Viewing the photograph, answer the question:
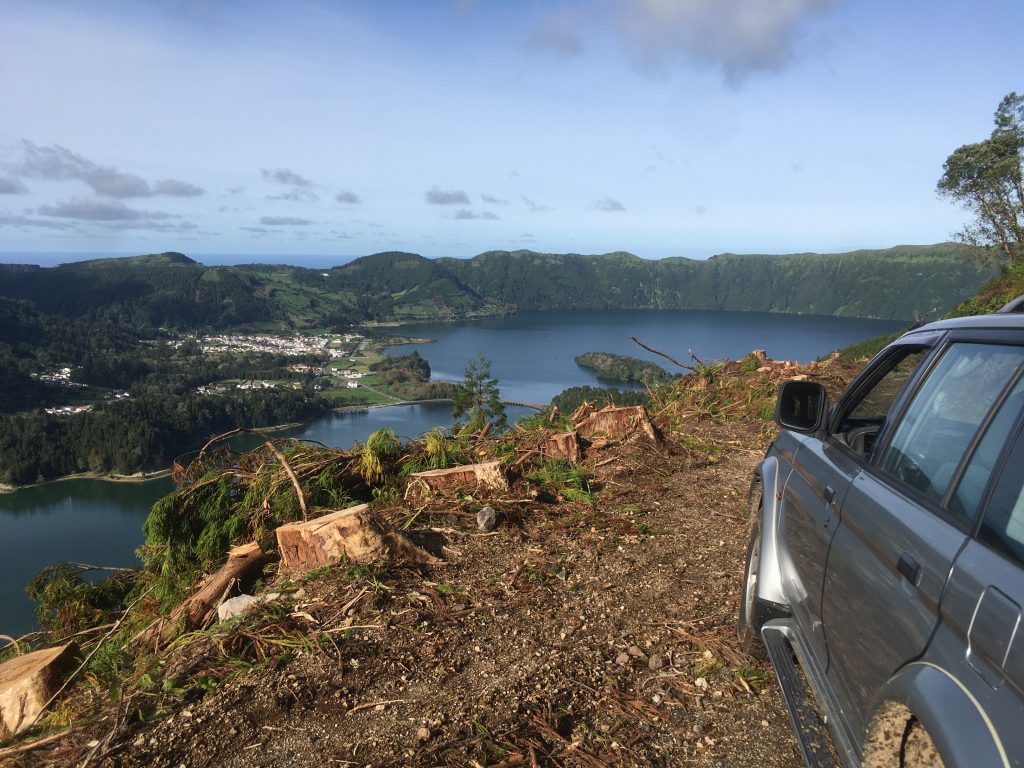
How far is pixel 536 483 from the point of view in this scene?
21.1 feet

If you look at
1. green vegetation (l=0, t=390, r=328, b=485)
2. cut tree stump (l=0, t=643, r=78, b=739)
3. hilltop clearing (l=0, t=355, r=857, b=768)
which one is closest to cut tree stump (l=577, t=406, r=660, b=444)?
hilltop clearing (l=0, t=355, r=857, b=768)

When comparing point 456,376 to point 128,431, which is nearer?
point 128,431

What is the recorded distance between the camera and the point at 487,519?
5398 millimetres

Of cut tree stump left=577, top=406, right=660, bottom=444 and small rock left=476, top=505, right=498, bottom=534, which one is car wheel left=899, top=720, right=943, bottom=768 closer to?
small rock left=476, top=505, right=498, bottom=534

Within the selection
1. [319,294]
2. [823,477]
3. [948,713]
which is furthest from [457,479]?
[319,294]

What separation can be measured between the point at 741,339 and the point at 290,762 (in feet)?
351

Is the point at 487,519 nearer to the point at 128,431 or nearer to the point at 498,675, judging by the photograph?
the point at 498,675

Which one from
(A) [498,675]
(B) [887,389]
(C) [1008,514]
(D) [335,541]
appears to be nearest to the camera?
(C) [1008,514]

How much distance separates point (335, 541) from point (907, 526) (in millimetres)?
3790

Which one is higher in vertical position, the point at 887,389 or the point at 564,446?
the point at 887,389

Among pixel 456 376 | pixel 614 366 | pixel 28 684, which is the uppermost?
pixel 28 684

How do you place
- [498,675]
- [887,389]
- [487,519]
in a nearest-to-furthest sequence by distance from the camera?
[887,389] < [498,675] < [487,519]

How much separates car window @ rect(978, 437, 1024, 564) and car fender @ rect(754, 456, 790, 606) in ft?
5.25

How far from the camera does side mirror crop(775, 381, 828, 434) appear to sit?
293 centimetres
